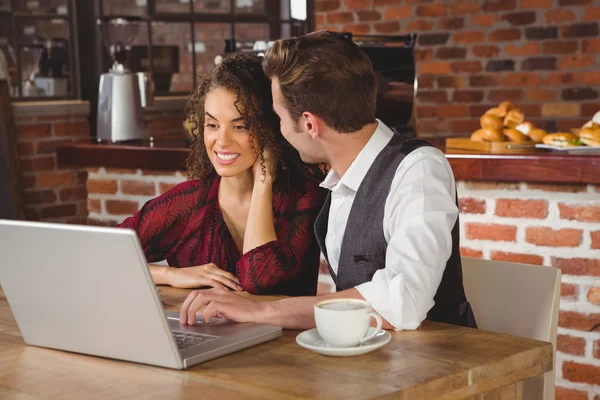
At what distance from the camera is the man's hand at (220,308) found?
1.51 m

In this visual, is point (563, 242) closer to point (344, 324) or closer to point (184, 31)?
point (344, 324)

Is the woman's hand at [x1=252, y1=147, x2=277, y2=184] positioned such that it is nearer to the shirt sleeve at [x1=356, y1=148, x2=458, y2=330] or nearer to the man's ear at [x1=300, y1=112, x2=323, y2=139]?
the man's ear at [x1=300, y1=112, x2=323, y2=139]

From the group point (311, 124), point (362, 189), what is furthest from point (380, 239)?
point (311, 124)

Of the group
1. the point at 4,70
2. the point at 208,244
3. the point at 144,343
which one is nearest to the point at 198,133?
the point at 208,244

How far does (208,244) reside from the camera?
2.13 meters

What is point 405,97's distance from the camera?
10.6 feet

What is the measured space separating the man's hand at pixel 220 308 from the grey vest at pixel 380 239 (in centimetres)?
29

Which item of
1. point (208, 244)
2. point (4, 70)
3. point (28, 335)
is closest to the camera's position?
point (28, 335)

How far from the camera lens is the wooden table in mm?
1192

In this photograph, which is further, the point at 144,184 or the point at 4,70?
the point at 4,70

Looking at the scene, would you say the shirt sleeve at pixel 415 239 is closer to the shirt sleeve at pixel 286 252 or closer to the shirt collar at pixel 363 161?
the shirt collar at pixel 363 161

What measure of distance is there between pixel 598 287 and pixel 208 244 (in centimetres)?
110

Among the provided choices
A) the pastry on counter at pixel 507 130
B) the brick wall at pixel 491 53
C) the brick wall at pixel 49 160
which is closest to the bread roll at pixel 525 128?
the pastry on counter at pixel 507 130

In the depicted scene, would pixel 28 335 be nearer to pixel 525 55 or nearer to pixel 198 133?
pixel 198 133
